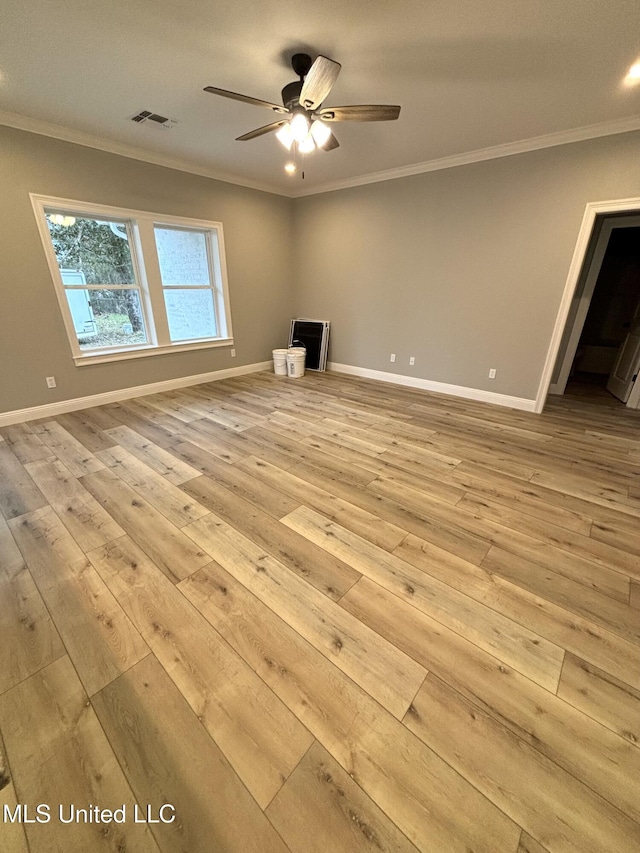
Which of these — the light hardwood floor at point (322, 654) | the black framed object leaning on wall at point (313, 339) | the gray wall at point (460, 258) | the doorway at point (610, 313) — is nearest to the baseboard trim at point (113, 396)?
the black framed object leaning on wall at point (313, 339)

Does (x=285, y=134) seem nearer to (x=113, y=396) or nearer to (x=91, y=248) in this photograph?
(x=91, y=248)

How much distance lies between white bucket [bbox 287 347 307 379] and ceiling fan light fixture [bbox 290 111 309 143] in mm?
3066

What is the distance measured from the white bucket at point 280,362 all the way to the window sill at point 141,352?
28.3 inches

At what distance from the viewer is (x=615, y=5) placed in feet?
5.65

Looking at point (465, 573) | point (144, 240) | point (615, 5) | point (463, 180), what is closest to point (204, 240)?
point (144, 240)

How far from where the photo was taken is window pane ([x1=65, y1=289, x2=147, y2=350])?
3.75 meters

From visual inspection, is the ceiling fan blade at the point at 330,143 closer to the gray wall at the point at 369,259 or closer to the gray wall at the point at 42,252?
the gray wall at the point at 369,259

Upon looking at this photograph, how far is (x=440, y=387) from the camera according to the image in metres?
4.62

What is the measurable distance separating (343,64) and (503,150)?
7.16 ft

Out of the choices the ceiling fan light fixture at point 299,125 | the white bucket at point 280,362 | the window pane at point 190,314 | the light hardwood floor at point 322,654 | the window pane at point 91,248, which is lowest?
the light hardwood floor at point 322,654

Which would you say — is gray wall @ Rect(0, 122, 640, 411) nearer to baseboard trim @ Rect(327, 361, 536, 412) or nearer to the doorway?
baseboard trim @ Rect(327, 361, 536, 412)

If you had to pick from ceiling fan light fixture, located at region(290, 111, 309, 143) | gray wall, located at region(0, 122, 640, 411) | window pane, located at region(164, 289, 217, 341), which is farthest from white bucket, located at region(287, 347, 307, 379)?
ceiling fan light fixture, located at region(290, 111, 309, 143)

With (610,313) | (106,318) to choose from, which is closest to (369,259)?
(106,318)

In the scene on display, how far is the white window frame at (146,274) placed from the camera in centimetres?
340
